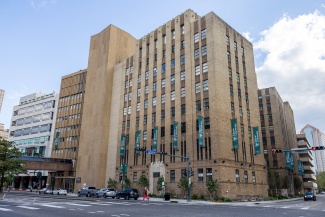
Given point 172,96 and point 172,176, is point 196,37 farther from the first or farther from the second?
point 172,176

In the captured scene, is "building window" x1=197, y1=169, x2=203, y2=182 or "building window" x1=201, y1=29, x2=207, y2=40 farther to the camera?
"building window" x1=201, y1=29, x2=207, y2=40

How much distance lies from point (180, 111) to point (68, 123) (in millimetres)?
43451

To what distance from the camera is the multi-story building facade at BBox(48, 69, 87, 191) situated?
75312 mm

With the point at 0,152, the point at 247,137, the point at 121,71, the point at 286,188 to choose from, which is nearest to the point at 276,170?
the point at 286,188

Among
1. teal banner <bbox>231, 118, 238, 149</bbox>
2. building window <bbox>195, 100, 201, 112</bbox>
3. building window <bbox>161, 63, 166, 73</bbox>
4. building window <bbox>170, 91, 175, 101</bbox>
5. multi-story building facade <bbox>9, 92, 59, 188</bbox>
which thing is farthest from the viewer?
multi-story building facade <bbox>9, 92, 59, 188</bbox>

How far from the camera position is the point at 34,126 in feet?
307

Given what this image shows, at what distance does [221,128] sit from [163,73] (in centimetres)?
1900

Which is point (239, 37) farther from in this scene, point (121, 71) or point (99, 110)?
point (99, 110)

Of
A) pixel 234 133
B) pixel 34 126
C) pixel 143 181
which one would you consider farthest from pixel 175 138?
pixel 34 126

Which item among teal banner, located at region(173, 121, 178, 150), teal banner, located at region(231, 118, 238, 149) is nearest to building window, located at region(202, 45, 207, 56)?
teal banner, located at region(231, 118, 238, 149)

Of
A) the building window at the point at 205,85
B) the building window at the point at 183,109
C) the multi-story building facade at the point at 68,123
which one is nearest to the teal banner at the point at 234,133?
the building window at the point at 205,85

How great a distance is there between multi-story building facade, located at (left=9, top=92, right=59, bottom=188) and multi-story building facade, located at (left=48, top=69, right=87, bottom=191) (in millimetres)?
4771

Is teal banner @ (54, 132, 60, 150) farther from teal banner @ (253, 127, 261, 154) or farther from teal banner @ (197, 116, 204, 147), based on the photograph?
teal banner @ (253, 127, 261, 154)

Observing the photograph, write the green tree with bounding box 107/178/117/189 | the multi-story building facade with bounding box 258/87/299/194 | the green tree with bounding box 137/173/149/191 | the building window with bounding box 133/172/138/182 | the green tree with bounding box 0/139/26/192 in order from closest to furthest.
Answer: the green tree with bounding box 0/139/26/192, the green tree with bounding box 137/173/149/191, the building window with bounding box 133/172/138/182, the green tree with bounding box 107/178/117/189, the multi-story building facade with bounding box 258/87/299/194
